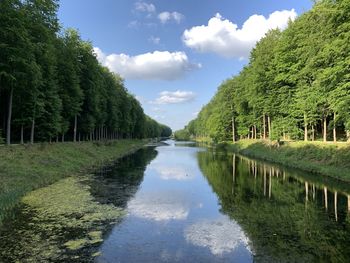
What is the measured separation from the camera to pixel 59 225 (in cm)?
1409

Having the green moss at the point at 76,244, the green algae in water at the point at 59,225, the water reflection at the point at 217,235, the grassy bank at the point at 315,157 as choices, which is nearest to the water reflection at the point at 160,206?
the green algae in water at the point at 59,225

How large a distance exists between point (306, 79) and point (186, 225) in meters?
34.6

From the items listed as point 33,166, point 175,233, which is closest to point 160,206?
point 175,233

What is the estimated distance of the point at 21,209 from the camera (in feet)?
55.0

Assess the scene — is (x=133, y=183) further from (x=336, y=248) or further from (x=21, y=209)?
(x=336, y=248)

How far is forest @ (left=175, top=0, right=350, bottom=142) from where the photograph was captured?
24.9 meters

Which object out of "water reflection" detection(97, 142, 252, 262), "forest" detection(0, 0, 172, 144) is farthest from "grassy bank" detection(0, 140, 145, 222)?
"water reflection" detection(97, 142, 252, 262)

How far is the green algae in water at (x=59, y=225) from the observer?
1098cm

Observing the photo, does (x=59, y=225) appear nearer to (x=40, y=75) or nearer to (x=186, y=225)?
(x=186, y=225)

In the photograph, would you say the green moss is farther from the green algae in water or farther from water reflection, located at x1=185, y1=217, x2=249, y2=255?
water reflection, located at x1=185, y1=217, x2=249, y2=255

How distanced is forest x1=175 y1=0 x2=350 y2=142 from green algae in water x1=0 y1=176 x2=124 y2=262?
17.9 meters

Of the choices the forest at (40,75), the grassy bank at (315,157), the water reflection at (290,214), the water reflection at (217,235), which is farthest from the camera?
the grassy bank at (315,157)

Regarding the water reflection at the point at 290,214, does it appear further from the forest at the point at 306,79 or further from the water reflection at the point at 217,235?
the forest at the point at 306,79

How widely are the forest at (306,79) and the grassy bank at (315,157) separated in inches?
92.8
